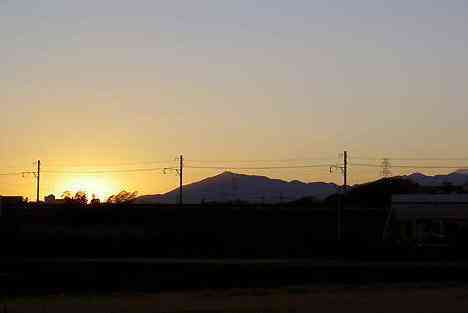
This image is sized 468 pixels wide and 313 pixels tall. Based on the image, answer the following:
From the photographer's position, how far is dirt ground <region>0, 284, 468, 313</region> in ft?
95.7

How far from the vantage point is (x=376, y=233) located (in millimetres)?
64188

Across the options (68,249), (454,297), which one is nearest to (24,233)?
(68,249)

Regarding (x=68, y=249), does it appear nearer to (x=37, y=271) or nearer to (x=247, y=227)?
(x=37, y=271)

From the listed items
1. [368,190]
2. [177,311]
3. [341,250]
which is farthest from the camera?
[368,190]

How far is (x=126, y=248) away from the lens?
176 ft

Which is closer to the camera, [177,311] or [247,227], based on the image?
[177,311]

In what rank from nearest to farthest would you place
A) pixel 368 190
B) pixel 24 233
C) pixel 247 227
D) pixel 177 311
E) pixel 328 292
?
pixel 177 311
pixel 328 292
pixel 24 233
pixel 247 227
pixel 368 190

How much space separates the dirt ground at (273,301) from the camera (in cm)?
2917

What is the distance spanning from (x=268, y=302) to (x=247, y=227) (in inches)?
1577

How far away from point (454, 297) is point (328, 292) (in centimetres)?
456

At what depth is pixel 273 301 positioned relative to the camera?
1234 inches

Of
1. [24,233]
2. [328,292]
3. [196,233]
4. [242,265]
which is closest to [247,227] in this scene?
[196,233]

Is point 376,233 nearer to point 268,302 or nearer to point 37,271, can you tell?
point 37,271

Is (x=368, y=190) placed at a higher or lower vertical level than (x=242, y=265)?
higher
